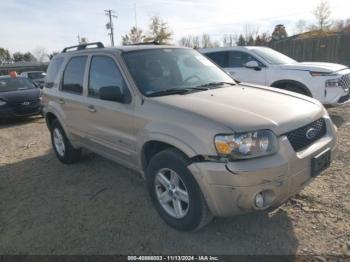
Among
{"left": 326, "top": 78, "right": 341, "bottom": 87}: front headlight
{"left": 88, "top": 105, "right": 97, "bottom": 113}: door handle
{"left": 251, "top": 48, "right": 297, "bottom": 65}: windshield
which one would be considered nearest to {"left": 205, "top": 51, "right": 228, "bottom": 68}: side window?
{"left": 251, "top": 48, "right": 297, "bottom": 65}: windshield

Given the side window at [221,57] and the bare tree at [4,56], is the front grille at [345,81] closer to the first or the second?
the side window at [221,57]

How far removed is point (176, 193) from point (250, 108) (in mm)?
1100

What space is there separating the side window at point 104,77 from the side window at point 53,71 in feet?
4.30

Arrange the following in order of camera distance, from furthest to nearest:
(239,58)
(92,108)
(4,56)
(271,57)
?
(4,56) < (239,58) < (271,57) < (92,108)

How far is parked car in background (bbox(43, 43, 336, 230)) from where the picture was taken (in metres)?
2.87

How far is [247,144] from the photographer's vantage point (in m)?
2.86

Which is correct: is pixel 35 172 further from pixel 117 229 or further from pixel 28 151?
pixel 117 229

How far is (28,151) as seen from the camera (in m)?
7.17

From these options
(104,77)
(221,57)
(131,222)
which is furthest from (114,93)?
(221,57)

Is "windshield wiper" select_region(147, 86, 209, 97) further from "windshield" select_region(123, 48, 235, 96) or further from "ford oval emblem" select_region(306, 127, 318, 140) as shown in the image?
"ford oval emblem" select_region(306, 127, 318, 140)

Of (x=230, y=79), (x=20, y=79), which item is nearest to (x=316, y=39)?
(x=20, y=79)

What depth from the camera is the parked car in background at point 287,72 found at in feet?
24.0

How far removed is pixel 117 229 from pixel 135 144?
3.02 ft

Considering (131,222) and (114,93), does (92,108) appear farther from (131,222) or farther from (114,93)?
(131,222)
